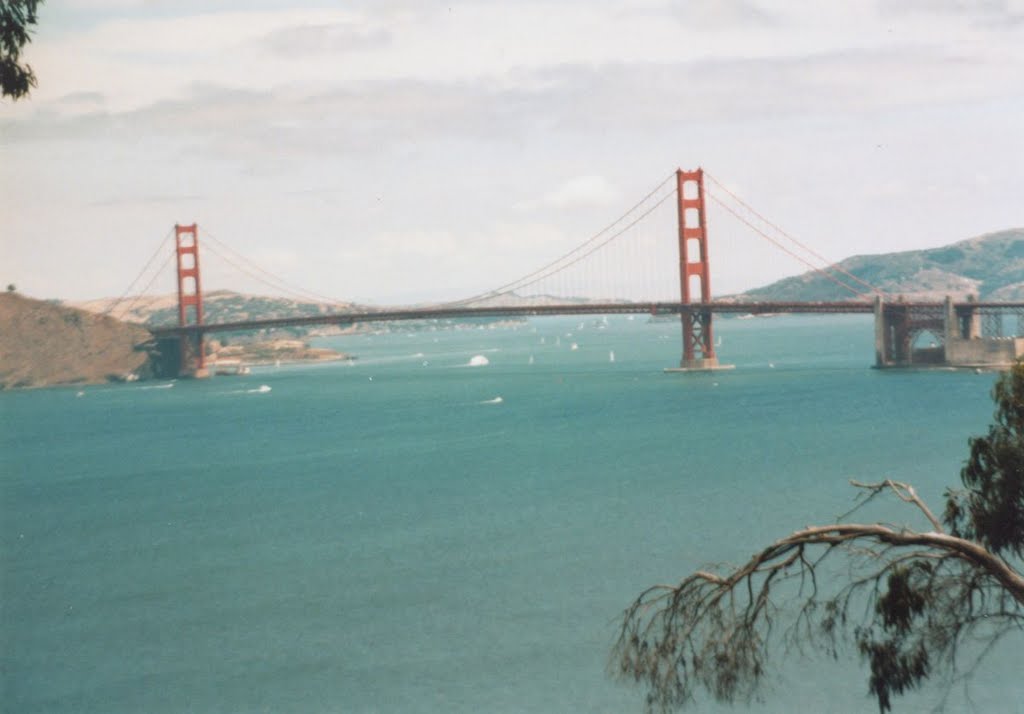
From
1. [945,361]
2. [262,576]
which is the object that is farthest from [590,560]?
[945,361]

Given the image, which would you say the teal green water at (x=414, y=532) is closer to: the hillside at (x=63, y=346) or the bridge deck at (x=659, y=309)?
the bridge deck at (x=659, y=309)

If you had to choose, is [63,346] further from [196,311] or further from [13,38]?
[13,38]

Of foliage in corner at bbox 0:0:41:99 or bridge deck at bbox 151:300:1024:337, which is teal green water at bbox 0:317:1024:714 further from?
foliage in corner at bbox 0:0:41:99

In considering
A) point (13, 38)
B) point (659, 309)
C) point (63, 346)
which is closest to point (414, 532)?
point (13, 38)

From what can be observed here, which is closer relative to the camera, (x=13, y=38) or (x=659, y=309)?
(x=13, y=38)

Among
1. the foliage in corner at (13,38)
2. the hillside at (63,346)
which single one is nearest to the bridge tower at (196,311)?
the hillside at (63,346)

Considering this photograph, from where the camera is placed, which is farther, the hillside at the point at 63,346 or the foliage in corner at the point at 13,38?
the hillside at the point at 63,346
